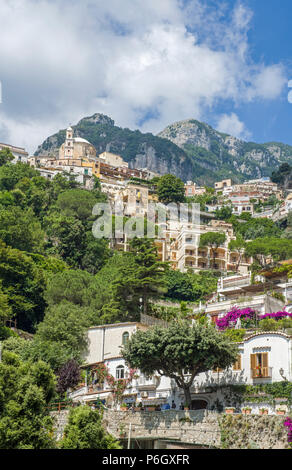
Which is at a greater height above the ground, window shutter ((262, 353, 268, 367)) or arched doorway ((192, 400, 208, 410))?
window shutter ((262, 353, 268, 367))

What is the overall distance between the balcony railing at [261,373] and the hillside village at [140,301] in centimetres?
5

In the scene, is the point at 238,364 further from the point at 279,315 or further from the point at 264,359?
the point at 279,315

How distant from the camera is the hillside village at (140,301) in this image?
30531mm

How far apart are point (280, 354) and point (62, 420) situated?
11624 mm

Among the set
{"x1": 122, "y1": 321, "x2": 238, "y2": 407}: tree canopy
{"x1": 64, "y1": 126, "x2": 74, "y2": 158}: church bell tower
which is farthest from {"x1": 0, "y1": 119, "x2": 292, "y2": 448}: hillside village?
{"x1": 64, "y1": 126, "x2": 74, "y2": 158}: church bell tower

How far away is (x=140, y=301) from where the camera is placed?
49969 mm

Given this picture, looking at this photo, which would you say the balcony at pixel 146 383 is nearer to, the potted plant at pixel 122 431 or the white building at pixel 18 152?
the potted plant at pixel 122 431

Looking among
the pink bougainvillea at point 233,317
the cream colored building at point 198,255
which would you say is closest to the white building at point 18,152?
the cream colored building at point 198,255

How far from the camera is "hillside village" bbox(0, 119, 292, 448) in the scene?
100 feet

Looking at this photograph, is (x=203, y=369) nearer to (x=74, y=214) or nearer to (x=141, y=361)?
(x=141, y=361)

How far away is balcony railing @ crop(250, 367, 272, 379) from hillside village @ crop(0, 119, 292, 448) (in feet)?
0.18

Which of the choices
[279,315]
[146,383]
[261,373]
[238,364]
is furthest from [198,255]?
[261,373]

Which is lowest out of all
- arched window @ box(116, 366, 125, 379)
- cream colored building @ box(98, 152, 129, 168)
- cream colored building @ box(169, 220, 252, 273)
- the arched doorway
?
the arched doorway

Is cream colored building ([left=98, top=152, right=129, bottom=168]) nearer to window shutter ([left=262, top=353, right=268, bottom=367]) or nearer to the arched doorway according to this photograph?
the arched doorway
